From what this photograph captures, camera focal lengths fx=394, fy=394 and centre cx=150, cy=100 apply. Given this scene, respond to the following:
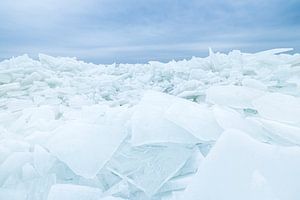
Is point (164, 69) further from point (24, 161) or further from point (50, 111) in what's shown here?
point (24, 161)

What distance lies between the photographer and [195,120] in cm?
173

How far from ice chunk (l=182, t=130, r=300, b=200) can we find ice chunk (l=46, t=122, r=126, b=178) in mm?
541

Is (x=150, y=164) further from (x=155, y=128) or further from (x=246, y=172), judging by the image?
(x=246, y=172)

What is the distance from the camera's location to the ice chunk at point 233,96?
207 centimetres

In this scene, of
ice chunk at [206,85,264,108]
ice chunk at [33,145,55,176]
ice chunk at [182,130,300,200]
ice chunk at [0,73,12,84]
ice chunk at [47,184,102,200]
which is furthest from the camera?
ice chunk at [0,73,12,84]

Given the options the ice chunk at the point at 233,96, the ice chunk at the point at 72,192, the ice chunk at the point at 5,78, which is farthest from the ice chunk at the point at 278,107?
the ice chunk at the point at 5,78

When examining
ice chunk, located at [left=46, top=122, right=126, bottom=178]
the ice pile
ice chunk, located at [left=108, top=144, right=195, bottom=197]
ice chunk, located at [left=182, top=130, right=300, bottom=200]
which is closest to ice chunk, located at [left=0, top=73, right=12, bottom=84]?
the ice pile

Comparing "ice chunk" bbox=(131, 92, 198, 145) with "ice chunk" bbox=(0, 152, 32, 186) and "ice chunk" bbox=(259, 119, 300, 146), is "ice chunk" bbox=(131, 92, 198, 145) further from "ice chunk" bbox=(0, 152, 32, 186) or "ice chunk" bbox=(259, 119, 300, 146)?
"ice chunk" bbox=(0, 152, 32, 186)

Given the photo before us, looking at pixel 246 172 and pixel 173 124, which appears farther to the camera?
pixel 173 124

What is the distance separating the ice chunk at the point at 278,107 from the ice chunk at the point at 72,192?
874mm

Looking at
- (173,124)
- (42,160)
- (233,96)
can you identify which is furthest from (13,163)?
(233,96)

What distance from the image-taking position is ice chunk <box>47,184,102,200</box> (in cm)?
148

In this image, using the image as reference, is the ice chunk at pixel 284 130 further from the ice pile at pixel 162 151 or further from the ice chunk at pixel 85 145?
the ice chunk at pixel 85 145

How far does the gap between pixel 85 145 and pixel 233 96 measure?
0.85 meters
